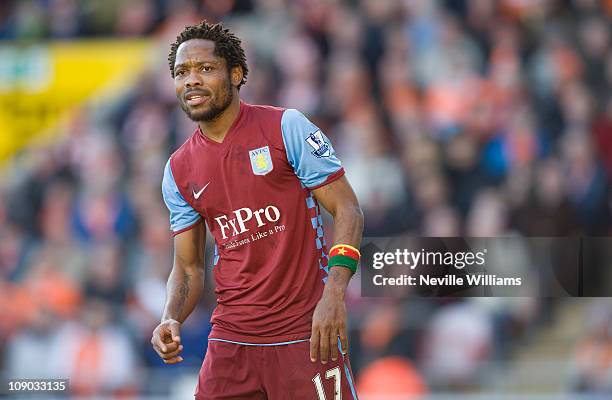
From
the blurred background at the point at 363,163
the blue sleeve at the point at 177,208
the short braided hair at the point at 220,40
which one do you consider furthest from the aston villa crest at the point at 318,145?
the blurred background at the point at 363,163

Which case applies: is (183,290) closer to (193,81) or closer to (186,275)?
(186,275)

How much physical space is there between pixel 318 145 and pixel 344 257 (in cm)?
46

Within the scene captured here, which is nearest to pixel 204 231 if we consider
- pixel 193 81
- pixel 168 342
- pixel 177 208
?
pixel 177 208

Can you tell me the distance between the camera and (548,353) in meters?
8.82

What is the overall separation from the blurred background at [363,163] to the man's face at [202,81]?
14.1ft

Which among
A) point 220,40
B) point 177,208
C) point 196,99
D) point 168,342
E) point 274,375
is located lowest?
point 274,375

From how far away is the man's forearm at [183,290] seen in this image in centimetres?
477

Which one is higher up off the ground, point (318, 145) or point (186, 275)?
point (318, 145)

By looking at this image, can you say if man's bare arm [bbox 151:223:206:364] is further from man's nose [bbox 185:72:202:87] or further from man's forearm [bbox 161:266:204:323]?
man's nose [bbox 185:72:202:87]

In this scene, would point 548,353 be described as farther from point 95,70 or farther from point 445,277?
point 95,70

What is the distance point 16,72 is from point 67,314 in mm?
3939

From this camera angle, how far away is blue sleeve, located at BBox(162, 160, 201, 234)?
15.7 feet

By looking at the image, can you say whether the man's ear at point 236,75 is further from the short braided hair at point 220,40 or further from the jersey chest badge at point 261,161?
the jersey chest badge at point 261,161

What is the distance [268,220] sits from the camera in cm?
451
